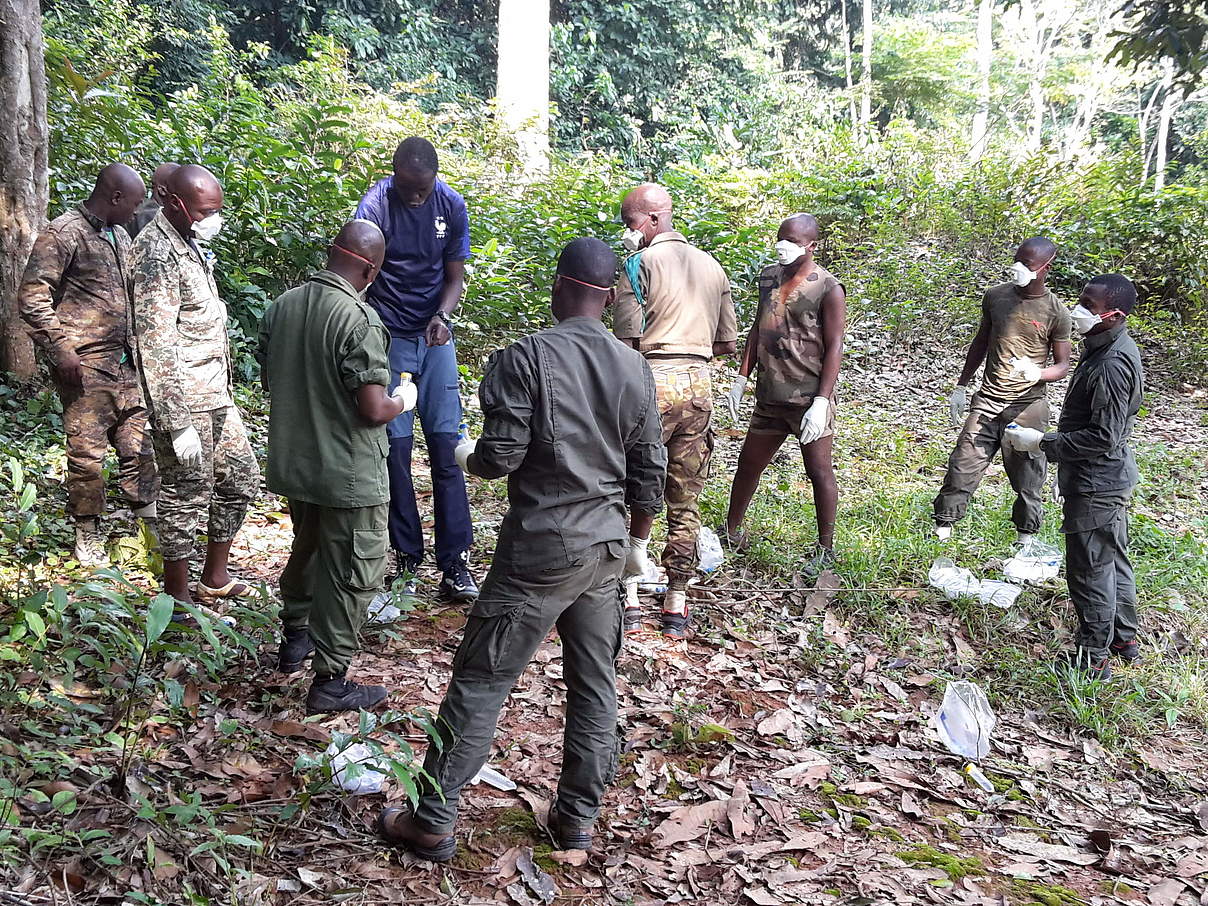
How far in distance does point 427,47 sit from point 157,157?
12902 mm

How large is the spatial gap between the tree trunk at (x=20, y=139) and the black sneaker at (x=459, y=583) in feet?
12.2

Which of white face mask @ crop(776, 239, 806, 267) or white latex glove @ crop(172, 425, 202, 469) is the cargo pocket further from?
white face mask @ crop(776, 239, 806, 267)

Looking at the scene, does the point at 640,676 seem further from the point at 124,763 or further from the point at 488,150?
the point at 488,150

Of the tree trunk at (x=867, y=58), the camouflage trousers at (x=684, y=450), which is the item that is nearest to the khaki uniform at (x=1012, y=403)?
the camouflage trousers at (x=684, y=450)

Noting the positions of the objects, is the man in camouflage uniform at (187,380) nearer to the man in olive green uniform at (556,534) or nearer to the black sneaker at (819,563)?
the man in olive green uniform at (556,534)

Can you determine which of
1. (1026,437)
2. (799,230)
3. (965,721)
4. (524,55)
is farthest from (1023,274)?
(524,55)

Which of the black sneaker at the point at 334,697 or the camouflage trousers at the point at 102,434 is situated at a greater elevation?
the camouflage trousers at the point at 102,434

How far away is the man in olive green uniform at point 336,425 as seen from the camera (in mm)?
3438

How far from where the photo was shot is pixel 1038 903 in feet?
10.4

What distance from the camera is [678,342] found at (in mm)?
4844

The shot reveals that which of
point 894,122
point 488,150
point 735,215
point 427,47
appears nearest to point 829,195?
point 735,215

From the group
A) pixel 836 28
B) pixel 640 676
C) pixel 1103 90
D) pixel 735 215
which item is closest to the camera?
pixel 640 676

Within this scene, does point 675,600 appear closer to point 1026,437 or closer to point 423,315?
point 423,315

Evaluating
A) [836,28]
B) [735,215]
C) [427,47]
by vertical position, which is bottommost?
[735,215]
